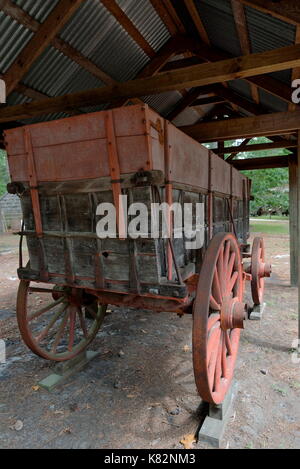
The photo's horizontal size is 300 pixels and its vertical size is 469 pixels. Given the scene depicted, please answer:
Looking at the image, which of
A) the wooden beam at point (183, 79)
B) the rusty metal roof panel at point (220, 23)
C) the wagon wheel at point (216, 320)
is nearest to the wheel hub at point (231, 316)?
the wagon wheel at point (216, 320)

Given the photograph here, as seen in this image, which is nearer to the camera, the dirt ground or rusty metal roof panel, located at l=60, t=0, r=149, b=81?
the dirt ground

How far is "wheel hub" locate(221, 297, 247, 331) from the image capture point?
2297 mm

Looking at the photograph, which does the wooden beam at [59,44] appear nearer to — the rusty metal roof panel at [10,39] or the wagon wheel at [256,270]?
the rusty metal roof panel at [10,39]

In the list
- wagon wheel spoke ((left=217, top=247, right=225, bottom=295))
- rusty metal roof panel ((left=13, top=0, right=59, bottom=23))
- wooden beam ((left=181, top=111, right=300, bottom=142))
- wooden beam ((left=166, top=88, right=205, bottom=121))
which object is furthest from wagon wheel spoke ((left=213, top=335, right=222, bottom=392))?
wooden beam ((left=166, top=88, right=205, bottom=121))

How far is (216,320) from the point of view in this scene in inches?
87.0

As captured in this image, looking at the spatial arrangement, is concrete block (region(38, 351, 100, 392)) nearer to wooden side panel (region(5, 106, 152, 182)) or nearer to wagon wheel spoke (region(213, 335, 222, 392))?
wagon wheel spoke (region(213, 335, 222, 392))

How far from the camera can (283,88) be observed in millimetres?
3697

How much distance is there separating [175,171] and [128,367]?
7.38 ft

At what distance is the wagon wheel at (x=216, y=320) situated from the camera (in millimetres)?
1825

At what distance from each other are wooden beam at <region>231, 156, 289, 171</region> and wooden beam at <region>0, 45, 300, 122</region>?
4.98 metres

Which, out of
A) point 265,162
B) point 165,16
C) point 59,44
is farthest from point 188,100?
point 59,44

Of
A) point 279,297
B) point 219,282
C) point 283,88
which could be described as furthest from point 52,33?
point 279,297

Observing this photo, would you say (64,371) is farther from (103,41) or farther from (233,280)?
(103,41)

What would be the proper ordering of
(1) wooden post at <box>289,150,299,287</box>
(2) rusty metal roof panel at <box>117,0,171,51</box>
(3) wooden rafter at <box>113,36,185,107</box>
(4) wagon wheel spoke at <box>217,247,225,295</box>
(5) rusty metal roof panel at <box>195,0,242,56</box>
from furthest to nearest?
(1) wooden post at <box>289,150,299,287</box>, (3) wooden rafter at <box>113,36,185,107</box>, (2) rusty metal roof panel at <box>117,0,171,51</box>, (5) rusty metal roof panel at <box>195,0,242,56</box>, (4) wagon wheel spoke at <box>217,247,225,295</box>
